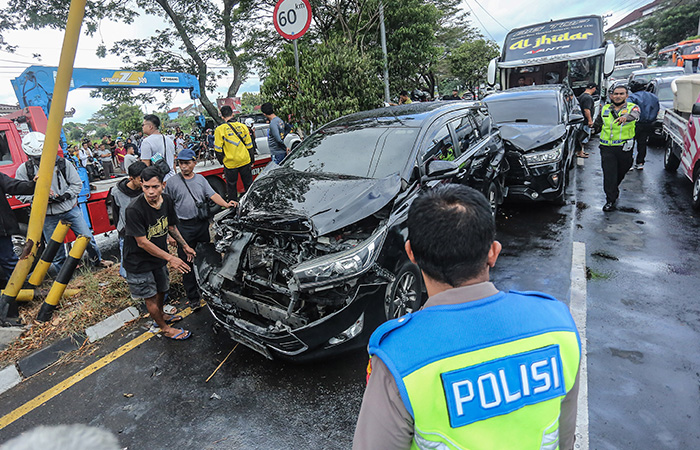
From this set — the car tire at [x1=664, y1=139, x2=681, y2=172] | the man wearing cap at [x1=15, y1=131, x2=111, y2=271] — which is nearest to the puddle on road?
the man wearing cap at [x1=15, y1=131, x2=111, y2=271]

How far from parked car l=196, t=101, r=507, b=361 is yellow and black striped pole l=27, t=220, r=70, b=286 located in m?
1.75

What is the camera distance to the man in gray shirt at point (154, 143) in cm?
555

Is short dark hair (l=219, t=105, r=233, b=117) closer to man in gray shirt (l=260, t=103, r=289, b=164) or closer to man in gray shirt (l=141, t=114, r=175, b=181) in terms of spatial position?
man in gray shirt (l=260, t=103, r=289, b=164)

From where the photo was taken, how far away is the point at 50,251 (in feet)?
14.2

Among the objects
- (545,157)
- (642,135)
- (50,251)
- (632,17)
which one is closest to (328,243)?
(50,251)

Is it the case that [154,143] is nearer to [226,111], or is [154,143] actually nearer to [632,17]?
[226,111]

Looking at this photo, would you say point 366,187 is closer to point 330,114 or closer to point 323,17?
point 330,114

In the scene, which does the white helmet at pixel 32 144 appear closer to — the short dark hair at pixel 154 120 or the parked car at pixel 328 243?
the short dark hair at pixel 154 120

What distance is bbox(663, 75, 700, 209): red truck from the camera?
19.2ft

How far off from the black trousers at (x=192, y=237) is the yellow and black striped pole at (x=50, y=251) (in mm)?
1244

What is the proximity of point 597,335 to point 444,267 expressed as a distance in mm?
2881

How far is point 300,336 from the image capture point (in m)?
2.76

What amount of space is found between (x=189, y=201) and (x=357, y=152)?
1.76 meters

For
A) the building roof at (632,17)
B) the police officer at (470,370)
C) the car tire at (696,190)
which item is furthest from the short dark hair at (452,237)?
the building roof at (632,17)
